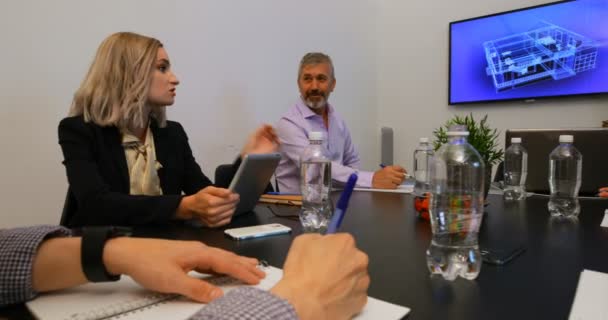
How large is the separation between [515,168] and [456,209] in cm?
100

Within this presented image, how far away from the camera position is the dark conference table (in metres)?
0.50

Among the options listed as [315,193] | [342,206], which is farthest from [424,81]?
[342,206]

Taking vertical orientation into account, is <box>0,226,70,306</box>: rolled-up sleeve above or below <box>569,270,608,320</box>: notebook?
above

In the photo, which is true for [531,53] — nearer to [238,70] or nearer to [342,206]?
[238,70]

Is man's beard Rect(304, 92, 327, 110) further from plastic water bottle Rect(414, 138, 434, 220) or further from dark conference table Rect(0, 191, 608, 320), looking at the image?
dark conference table Rect(0, 191, 608, 320)

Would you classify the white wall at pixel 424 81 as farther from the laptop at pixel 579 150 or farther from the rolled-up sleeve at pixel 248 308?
the rolled-up sleeve at pixel 248 308

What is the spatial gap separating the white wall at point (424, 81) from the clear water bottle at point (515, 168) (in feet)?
5.69

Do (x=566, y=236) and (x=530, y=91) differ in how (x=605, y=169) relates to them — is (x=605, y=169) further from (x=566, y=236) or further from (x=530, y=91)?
(x=530, y=91)

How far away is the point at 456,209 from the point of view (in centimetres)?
70

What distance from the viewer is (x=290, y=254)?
1.68 ft

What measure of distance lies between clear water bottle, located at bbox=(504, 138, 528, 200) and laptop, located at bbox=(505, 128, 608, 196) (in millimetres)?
38

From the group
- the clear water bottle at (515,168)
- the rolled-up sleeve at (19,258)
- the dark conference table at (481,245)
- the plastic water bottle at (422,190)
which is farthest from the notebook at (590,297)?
the clear water bottle at (515,168)

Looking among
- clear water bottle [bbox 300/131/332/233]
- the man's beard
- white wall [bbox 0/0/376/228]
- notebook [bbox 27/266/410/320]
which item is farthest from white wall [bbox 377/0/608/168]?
notebook [bbox 27/266/410/320]

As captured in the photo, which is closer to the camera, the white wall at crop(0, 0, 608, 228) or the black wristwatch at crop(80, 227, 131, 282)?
the black wristwatch at crop(80, 227, 131, 282)
